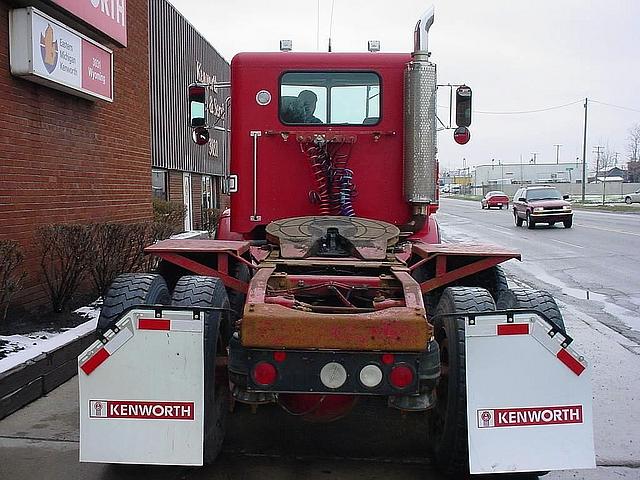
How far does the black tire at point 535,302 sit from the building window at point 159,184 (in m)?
14.5

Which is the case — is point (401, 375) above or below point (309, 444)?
above

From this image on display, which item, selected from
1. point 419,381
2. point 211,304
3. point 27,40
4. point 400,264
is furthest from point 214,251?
point 27,40

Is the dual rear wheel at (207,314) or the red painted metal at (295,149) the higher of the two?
the red painted metal at (295,149)

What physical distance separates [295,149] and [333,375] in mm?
3389

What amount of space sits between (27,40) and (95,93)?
5.78ft

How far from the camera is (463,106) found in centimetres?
679

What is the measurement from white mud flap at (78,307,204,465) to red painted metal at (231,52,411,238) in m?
2.96

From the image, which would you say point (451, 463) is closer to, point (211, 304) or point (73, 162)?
point (211, 304)

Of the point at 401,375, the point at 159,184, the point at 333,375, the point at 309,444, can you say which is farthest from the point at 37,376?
the point at 159,184

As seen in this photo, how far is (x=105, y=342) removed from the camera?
3.71 metres

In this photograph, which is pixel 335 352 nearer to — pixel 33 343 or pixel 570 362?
pixel 570 362

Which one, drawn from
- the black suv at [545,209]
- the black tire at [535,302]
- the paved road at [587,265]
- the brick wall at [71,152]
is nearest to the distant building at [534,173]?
the black suv at [545,209]

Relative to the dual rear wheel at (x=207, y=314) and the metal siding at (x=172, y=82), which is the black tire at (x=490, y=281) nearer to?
the dual rear wheel at (x=207, y=314)

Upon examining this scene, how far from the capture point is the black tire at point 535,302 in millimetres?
4504
